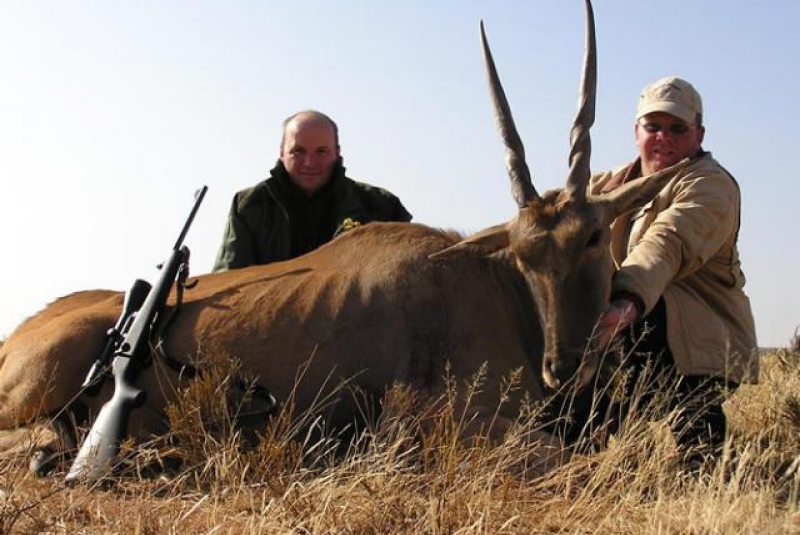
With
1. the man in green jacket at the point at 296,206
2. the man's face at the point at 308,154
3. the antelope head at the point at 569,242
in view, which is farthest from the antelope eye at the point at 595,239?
the man's face at the point at 308,154

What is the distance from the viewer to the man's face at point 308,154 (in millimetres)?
9023

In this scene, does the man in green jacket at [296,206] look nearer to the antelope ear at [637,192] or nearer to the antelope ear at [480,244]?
the antelope ear at [480,244]

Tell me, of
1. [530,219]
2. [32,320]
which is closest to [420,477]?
[530,219]

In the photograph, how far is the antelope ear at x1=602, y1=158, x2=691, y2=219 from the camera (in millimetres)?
6223

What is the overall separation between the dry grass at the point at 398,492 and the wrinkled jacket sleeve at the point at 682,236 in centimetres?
86

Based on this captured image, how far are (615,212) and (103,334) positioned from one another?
3129 mm

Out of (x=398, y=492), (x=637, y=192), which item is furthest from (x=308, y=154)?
(x=398, y=492)

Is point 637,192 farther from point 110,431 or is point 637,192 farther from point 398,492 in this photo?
point 110,431

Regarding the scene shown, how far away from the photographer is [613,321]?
5.95 meters

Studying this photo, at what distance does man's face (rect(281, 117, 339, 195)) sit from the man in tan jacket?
2.99 meters

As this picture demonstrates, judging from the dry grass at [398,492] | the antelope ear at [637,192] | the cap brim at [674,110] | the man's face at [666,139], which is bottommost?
the dry grass at [398,492]

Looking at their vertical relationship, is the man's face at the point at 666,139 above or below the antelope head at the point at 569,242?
above

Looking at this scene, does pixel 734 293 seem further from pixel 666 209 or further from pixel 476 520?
pixel 476 520

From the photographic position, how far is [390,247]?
6.74 m
